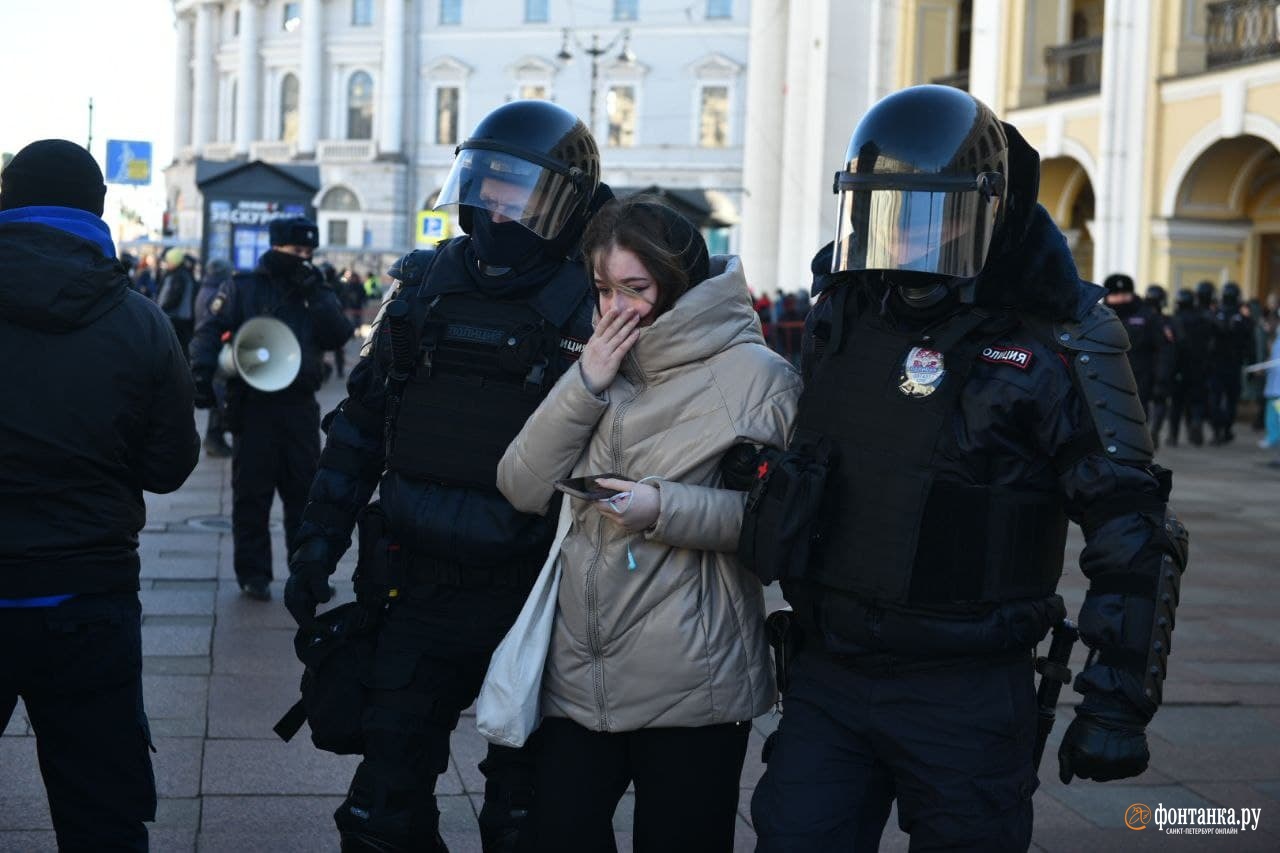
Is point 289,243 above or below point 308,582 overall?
above

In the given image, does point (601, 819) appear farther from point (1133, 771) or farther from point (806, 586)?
point (1133, 771)

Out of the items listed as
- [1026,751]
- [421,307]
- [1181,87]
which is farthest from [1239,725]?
[1181,87]

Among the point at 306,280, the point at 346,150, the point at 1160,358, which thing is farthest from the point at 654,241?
the point at 346,150

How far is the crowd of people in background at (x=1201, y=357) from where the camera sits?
16.1 meters

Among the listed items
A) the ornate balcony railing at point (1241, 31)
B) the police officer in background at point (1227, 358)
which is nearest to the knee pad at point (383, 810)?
the police officer in background at point (1227, 358)

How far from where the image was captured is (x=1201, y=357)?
17547mm

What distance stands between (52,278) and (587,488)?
115 centimetres

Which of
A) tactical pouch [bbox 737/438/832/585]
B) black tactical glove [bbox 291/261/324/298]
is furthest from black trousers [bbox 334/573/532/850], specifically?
black tactical glove [bbox 291/261/324/298]

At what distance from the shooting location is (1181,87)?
63.3 feet

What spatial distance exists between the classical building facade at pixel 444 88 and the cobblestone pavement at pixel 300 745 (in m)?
59.2

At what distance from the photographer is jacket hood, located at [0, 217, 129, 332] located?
3.29 meters

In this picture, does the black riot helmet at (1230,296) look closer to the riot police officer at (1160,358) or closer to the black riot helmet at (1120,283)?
the riot police officer at (1160,358)

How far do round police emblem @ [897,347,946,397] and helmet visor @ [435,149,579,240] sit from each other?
3.15ft

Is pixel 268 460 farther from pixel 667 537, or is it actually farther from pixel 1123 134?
pixel 1123 134
